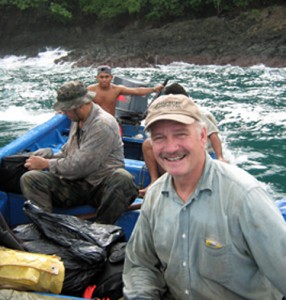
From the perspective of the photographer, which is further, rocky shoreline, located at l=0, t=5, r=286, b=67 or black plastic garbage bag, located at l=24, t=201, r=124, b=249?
rocky shoreline, located at l=0, t=5, r=286, b=67

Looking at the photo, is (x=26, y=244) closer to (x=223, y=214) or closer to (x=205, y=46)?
(x=223, y=214)

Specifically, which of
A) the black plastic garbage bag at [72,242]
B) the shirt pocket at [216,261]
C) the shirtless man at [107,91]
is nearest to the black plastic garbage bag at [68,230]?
the black plastic garbage bag at [72,242]

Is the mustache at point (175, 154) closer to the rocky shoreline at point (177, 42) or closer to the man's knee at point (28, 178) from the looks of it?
the man's knee at point (28, 178)

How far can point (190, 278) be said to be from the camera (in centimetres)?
205

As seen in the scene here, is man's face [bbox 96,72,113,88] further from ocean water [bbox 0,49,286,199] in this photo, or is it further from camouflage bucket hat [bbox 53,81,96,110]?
camouflage bucket hat [bbox 53,81,96,110]

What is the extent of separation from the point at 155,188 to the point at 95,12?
35.2 metres

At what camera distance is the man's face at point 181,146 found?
1.96m

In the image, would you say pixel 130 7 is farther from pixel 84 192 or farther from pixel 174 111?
pixel 174 111

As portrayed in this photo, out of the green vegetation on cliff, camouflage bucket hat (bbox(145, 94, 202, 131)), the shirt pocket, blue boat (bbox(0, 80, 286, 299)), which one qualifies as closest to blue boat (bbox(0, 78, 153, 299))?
blue boat (bbox(0, 80, 286, 299))

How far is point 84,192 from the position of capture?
395 centimetres

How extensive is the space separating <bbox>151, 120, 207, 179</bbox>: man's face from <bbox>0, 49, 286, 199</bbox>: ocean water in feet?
16.2

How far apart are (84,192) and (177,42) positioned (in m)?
24.6

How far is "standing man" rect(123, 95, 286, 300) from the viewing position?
6.05 ft

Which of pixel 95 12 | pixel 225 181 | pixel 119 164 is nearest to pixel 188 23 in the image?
pixel 95 12
